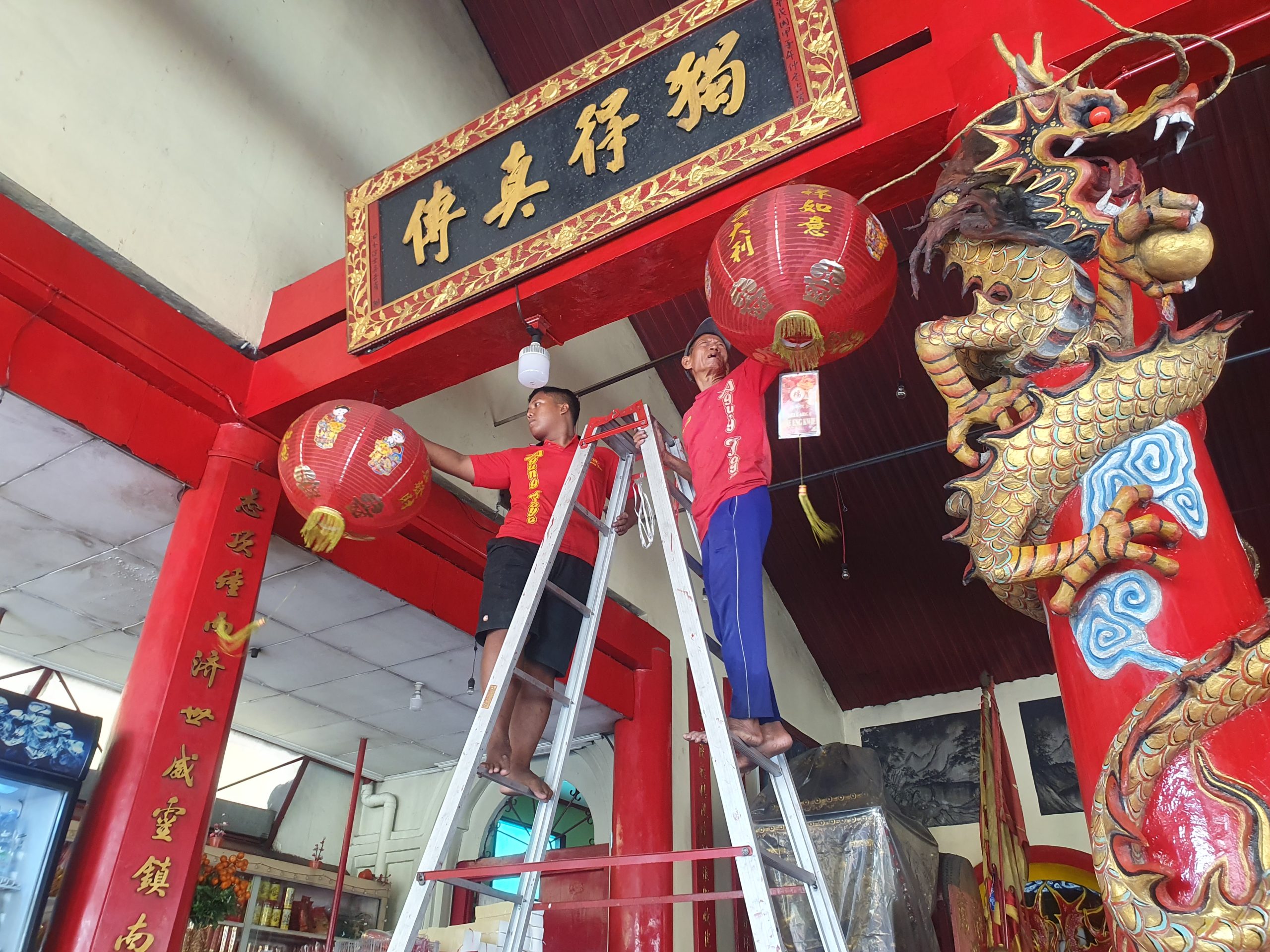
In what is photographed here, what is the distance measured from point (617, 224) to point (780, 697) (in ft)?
14.0

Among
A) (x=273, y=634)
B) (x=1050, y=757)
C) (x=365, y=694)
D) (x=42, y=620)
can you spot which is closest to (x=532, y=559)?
(x=273, y=634)

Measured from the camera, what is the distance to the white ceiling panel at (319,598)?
3.82m

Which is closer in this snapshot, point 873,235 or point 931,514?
point 873,235

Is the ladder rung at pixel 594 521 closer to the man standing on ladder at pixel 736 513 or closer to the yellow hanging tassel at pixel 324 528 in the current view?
the man standing on ladder at pixel 736 513

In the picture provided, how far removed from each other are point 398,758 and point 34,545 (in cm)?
294

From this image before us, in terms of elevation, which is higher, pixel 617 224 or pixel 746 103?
pixel 746 103

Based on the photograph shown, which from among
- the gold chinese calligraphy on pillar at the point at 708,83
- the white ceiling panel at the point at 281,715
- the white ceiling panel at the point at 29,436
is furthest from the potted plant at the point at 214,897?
the gold chinese calligraphy on pillar at the point at 708,83

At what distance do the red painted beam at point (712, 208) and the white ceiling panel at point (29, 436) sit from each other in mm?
620

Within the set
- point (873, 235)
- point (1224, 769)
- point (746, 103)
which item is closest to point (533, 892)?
point (1224, 769)

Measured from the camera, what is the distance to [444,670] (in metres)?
4.74

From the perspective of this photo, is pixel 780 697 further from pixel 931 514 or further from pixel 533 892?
pixel 533 892

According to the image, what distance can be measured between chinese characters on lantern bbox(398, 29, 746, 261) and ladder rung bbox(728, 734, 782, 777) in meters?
1.65

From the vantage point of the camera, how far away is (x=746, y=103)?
2.57 meters

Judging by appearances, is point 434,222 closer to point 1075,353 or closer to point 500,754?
point 500,754
